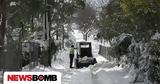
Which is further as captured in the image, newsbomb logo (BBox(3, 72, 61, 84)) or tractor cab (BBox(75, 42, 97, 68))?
tractor cab (BBox(75, 42, 97, 68))

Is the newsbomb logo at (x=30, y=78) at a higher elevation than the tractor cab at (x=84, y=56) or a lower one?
higher

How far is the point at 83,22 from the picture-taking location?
3364 inches

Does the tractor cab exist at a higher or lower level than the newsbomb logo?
lower

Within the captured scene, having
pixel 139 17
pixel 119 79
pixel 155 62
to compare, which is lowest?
pixel 119 79

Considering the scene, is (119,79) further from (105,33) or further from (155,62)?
(105,33)

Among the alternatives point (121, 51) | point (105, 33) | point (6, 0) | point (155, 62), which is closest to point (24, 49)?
point (6, 0)

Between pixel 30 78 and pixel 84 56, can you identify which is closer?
pixel 30 78

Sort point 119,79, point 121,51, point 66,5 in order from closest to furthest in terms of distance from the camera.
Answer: point 119,79 < point 121,51 < point 66,5

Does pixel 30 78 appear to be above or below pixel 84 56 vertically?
above

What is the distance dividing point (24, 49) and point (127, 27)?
638cm

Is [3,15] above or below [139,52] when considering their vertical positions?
above

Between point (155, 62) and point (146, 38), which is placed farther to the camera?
point (146, 38)

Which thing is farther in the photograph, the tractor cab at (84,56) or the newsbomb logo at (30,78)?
the tractor cab at (84,56)

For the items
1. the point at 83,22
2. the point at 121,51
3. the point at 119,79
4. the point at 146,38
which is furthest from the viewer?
the point at 83,22
